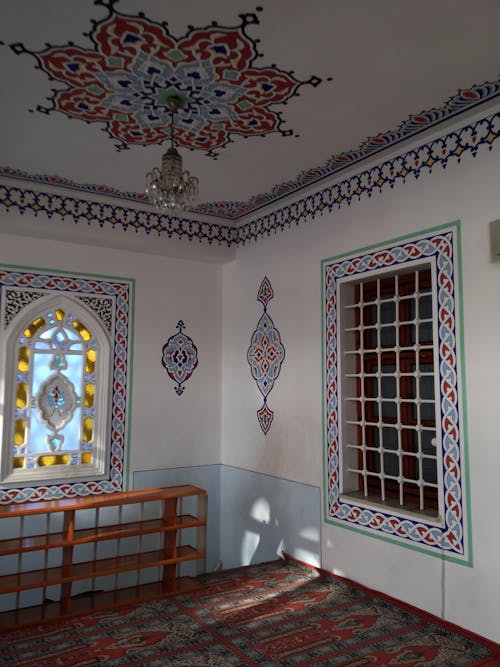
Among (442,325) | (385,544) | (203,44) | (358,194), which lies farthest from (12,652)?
(358,194)

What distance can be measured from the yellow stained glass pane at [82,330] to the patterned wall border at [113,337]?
0.21 m

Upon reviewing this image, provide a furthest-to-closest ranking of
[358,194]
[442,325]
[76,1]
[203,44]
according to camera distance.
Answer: [358,194], [442,325], [203,44], [76,1]

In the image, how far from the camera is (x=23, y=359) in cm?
428

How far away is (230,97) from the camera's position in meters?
2.93

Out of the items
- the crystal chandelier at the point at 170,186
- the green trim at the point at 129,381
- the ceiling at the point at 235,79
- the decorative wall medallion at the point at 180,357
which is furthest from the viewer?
the decorative wall medallion at the point at 180,357

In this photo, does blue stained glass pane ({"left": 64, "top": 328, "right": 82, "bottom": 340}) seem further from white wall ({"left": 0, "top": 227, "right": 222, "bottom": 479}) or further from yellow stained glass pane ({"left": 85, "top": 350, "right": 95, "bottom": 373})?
white wall ({"left": 0, "top": 227, "right": 222, "bottom": 479})

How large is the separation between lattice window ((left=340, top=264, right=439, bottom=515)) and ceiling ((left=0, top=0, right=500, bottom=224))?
93cm

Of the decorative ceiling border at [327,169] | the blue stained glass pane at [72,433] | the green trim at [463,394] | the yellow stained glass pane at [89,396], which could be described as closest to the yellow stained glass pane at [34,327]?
the yellow stained glass pane at [89,396]

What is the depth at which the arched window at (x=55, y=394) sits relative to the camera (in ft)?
13.8

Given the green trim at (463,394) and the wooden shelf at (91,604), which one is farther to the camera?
the wooden shelf at (91,604)

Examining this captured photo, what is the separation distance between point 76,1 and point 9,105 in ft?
3.47

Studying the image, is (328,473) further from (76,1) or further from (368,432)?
(76,1)

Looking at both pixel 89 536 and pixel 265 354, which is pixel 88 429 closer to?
pixel 89 536

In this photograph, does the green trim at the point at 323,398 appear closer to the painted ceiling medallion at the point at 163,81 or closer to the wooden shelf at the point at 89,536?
the wooden shelf at the point at 89,536
